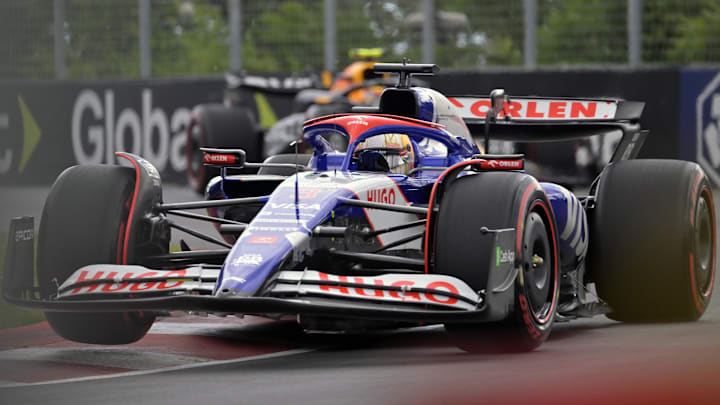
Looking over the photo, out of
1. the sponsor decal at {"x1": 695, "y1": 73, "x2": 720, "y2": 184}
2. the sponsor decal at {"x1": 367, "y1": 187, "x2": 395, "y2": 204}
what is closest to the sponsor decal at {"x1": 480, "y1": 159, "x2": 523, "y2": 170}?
the sponsor decal at {"x1": 367, "y1": 187, "x2": 395, "y2": 204}

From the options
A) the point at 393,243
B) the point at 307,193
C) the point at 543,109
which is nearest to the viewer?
the point at 307,193

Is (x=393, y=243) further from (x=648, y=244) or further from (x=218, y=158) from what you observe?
(x=648, y=244)

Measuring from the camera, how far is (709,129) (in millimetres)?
17562

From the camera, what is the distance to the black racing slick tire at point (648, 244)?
8016 mm

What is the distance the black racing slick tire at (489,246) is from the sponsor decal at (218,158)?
1.60 m

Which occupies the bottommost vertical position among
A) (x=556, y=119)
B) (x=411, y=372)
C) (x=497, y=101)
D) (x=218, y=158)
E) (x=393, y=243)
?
(x=411, y=372)

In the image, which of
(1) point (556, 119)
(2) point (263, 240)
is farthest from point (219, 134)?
(2) point (263, 240)

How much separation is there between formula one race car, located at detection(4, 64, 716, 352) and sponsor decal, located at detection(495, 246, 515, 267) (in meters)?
0.01

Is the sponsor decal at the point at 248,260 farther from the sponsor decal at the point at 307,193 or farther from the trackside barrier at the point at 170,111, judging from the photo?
the trackside barrier at the point at 170,111

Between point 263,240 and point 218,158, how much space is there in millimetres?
1433

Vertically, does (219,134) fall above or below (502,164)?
below

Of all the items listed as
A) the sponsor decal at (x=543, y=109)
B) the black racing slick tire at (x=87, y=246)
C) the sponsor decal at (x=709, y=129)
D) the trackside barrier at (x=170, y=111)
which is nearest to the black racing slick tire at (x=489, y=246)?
the black racing slick tire at (x=87, y=246)

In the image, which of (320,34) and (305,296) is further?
(320,34)

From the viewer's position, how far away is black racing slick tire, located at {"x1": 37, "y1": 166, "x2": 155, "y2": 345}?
7047mm
